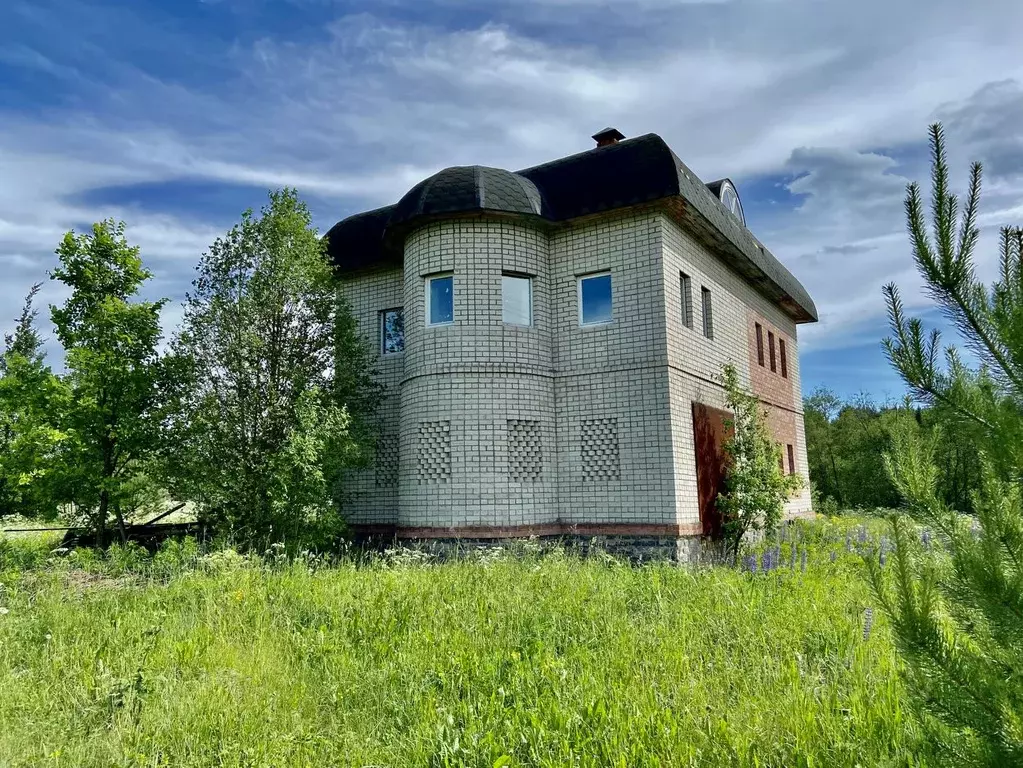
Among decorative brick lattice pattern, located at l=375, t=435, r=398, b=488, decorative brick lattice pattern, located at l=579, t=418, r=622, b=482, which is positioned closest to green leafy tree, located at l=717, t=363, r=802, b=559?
decorative brick lattice pattern, located at l=579, t=418, r=622, b=482

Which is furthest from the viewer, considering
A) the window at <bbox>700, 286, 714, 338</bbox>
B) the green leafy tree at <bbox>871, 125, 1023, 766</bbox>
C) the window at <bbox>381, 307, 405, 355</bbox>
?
the window at <bbox>381, 307, 405, 355</bbox>

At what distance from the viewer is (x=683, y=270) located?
12.4 metres

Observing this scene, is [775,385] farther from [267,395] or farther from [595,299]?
[267,395]

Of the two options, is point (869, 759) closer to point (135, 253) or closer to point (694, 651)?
point (694, 651)

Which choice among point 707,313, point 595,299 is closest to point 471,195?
point 595,299

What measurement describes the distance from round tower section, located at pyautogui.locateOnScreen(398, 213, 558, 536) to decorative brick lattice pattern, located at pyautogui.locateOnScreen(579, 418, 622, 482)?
640 millimetres

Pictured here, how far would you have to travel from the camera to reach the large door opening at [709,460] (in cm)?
1167

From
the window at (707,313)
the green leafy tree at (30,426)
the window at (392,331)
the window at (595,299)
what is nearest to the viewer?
the green leafy tree at (30,426)

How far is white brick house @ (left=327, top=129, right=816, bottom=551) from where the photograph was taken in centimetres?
1116

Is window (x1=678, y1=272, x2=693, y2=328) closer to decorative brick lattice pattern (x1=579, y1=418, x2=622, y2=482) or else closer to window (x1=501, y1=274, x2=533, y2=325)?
decorative brick lattice pattern (x1=579, y1=418, x2=622, y2=482)

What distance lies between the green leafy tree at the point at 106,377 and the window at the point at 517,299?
627 centimetres

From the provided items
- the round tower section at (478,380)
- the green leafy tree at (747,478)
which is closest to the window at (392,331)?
the round tower section at (478,380)

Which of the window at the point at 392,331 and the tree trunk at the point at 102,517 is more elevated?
the window at the point at 392,331

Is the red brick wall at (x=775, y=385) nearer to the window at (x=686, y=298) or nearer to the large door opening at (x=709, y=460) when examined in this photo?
the large door opening at (x=709, y=460)
